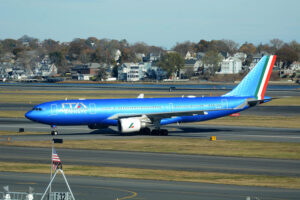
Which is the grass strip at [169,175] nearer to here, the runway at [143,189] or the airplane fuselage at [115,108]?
the runway at [143,189]

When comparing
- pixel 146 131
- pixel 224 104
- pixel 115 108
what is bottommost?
pixel 146 131

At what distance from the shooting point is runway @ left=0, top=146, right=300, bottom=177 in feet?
129

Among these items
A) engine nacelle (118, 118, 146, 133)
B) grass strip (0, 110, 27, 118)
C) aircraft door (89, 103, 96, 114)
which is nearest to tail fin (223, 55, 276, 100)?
engine nacelle (118, 118, 146, 133)

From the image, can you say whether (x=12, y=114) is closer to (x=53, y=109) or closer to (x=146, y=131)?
(x=53, y=109)

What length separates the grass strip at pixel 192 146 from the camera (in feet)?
155

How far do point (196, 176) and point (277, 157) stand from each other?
11.5 metres

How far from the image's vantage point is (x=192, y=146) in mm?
51969

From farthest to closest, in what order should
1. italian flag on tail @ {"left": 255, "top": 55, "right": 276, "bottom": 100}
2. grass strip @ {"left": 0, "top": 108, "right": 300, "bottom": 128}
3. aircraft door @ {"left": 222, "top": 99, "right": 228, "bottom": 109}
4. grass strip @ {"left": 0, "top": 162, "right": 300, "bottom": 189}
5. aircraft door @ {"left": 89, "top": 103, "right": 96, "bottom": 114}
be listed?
grass strip @ {"left": 0, "top": 108, "right": 300, "bottom": 128}, italian flag on tail @ {"left": 255, "top": 55, "right": 276, "bottom": 100}, aircraft door @ {"left": 222, "top": 99, "right": 228, "bottom": 109}, aircraft door @ {"left": 89, "top": 103, "right": 96, "bottom": 114}, grass strip @ {"left": 0, "top": 162, "right": 300, "bottom": 189}

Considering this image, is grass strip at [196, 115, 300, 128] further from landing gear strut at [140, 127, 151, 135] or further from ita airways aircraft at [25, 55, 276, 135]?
landing gear strut at [140, 127, 151, 135]

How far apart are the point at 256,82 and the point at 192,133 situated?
1168 cm

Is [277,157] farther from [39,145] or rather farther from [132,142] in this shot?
[39,145]

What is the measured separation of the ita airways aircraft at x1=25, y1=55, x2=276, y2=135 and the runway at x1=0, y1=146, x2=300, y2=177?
1114 cm

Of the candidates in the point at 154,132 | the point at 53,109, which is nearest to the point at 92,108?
the point at 53,109

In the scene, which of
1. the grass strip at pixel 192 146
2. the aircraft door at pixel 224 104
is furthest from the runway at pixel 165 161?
the aircraft door at pixel 224 104
